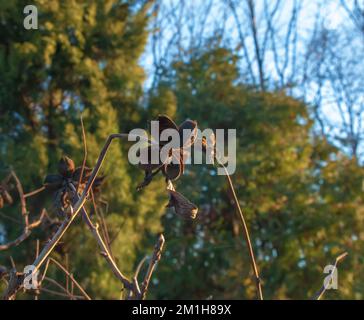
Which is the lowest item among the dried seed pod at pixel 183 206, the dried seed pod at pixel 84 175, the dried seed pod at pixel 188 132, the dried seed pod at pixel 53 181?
the dried seed pod at pixel 183 206

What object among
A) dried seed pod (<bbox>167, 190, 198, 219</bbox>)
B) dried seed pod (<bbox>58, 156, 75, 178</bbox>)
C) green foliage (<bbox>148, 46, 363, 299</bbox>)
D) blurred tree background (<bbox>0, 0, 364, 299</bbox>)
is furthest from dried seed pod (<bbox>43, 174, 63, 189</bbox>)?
green foliage (<bbox>148, 46, 363, 299</bbox>)

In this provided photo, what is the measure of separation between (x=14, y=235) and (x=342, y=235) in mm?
3045

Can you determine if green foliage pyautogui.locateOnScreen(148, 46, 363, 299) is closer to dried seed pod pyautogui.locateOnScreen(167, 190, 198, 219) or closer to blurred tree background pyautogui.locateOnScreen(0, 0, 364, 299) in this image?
blurred tree background pyautogui.locateOnScreen(0, 0, 364, 299)

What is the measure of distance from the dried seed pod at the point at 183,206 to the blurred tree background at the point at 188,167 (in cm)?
309

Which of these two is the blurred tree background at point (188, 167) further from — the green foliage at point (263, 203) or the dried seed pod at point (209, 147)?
the dried seed pod at point (209, 147)

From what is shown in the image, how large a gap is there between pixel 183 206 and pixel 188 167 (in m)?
5.97

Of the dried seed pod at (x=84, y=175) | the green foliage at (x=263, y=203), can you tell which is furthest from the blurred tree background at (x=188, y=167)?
the dried seed pod at (x=84, y=175)

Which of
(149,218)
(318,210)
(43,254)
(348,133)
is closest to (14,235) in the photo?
(149,218)

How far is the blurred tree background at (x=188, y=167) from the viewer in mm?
5137

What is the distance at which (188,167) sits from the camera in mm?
7090

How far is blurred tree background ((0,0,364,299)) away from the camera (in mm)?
5137

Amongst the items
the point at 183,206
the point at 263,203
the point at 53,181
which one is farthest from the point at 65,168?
the point at 263,203

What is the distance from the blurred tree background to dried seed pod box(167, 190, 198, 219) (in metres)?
3.09

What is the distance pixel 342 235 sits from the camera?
6.46 m
